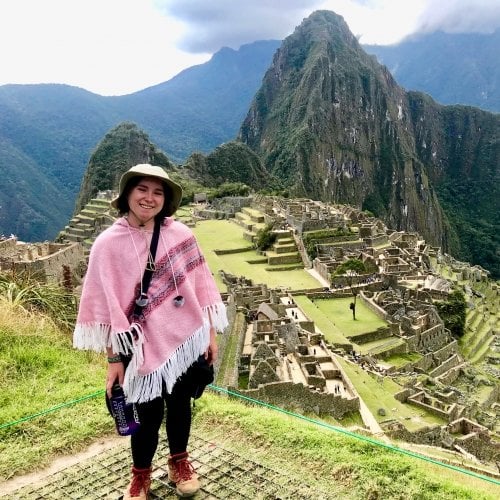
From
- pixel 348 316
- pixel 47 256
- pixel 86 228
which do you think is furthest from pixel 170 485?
pixel 86 228

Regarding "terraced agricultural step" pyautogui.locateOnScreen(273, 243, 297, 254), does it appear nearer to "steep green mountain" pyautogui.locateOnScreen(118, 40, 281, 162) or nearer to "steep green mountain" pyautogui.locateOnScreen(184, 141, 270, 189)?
"steep green mountain" pyautogui.locateOnScreen(184, 141, 270, 189)

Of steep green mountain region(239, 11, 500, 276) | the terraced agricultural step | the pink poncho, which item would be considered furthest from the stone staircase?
steep green mountain region(239, 11, 500, 276)

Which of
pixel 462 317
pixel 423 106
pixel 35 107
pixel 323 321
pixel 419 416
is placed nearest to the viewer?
pixel 419 416

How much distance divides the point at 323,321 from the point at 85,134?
271ft

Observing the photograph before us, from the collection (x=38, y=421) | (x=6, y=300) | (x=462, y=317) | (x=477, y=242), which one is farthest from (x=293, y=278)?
(x=477, y=242)

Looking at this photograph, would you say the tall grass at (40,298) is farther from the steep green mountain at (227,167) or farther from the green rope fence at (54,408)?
the steep green mountain at (227,167)

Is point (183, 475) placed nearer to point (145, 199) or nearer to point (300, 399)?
point (145, 199)

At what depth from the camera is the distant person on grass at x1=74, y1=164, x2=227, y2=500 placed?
3.00 m

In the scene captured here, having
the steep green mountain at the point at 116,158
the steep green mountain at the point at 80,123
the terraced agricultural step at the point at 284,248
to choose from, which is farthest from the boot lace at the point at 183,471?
the steep green mountain at the point at 116,158

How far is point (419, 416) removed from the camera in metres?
14.5

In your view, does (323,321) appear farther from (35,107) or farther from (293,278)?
(35,107)

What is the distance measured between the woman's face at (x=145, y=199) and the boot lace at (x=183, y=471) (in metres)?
1.46

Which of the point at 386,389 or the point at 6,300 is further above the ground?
the point at 6,300

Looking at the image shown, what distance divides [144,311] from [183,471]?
1.03 meters
